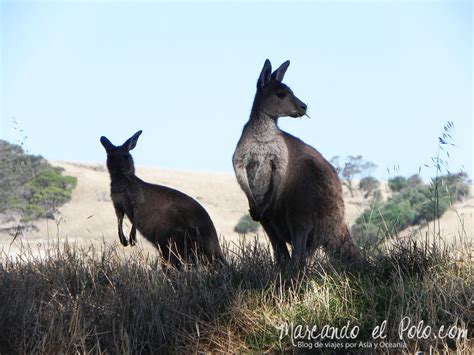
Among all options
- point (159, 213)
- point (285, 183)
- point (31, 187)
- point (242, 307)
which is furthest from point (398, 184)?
point (242, 307)

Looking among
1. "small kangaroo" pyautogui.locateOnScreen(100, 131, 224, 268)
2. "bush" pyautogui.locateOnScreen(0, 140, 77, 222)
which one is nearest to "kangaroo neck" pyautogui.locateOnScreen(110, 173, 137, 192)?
"small kangaroo" pyautogui.locateOnScreen(100, 131, 224, 268)

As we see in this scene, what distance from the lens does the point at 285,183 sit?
7.28 metres

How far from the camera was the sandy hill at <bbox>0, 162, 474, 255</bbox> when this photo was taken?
23.2m

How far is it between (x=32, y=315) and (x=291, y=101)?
3.09 m

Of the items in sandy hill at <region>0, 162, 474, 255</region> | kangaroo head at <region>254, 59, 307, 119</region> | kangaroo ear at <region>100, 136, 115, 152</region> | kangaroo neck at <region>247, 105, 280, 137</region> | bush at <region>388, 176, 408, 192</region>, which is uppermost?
kangaroo head at <region>254, 59, 307, 119</region>

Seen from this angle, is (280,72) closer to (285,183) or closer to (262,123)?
(262,123)

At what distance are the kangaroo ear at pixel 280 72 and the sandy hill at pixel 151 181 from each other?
12330mm

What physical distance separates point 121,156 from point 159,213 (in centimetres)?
71

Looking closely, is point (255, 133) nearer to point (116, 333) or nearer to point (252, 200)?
point (252, 200)

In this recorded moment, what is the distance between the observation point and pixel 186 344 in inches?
215

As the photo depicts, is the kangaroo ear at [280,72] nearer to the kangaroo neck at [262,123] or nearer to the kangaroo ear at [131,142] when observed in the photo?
the kangaroo neck at [262,123]

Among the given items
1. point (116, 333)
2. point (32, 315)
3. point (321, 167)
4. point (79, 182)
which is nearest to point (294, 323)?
point (116, 333)

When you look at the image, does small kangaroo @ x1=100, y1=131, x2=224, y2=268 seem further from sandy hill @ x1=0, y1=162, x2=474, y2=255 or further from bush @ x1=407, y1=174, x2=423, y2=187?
bush @ x1=407, y1=174, x2=423, y2=187

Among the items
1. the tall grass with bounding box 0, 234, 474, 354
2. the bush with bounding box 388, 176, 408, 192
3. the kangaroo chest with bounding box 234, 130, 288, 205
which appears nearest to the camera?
the tall grass with bounding box 0, 234, 474, 354
